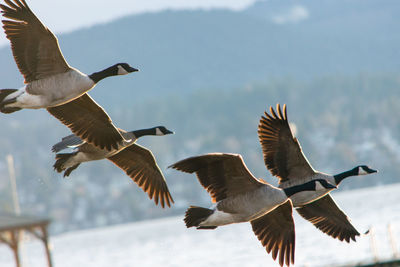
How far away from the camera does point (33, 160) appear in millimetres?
155500

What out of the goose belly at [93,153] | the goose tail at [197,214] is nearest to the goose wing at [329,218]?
the goose tail at [197,214]

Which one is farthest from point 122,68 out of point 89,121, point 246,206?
point 246,206

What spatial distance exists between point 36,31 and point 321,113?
192 metres

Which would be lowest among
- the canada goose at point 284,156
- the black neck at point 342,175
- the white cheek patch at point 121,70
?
the black neck at point 342,175

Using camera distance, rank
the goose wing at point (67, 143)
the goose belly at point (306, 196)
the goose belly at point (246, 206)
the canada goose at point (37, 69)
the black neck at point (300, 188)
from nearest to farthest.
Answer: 1. the goose belly at point (246, 206)
2. the canada goose at point (37, 69)
3. the black neck at point (300, 188)
4. the goose belly at point (306, 196)
5. the goose wing at point (67, 143)

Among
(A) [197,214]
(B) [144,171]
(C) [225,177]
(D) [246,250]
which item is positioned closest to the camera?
(A) [197,214]

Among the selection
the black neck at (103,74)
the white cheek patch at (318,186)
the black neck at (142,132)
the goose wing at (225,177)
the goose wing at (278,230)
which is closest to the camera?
the goose wing at (225,177)

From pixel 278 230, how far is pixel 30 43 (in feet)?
15.1

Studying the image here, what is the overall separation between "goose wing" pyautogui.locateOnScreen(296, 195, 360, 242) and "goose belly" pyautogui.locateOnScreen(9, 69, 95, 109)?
4.77 meters

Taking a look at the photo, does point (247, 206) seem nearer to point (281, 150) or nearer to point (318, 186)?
point (318, 186)

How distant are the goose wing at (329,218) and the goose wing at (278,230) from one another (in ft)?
6.30

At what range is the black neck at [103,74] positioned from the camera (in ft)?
35.8

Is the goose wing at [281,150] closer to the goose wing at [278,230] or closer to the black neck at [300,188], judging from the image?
the black neck at [300,188]

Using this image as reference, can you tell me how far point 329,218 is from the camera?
13609mm
